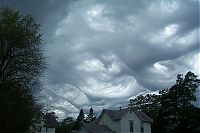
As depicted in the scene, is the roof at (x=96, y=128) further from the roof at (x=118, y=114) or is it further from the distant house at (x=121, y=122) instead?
the roof at (x=118, y=114)

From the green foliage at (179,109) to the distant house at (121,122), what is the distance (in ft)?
28.9

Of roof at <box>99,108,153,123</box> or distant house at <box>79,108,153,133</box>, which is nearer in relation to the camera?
distant house at <box>79,108,153,133</box>

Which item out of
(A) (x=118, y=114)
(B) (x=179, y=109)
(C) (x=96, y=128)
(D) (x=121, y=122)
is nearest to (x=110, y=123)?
(A) (x=118, y=114)

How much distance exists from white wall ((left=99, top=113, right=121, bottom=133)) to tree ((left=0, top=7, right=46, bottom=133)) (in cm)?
3893

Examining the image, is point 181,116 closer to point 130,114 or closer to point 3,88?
point 130,114

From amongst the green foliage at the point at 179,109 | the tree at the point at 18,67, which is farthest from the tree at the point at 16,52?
the green foliage at the point at 179,109

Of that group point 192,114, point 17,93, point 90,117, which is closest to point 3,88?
point 17,93

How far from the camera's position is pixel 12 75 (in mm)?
29906

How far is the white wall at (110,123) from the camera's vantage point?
6831cm

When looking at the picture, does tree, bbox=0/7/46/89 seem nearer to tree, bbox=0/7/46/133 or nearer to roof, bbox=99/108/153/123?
tree, bbox=0/7/46/133

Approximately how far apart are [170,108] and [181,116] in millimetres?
5460

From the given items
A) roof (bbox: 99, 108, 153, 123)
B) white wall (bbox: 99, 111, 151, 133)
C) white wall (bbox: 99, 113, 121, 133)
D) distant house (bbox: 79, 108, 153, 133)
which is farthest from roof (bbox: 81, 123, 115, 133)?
roof (bbox: 99, 108, 153, 123)

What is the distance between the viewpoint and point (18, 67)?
29.9 meters

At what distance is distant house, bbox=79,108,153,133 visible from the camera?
67.7m
